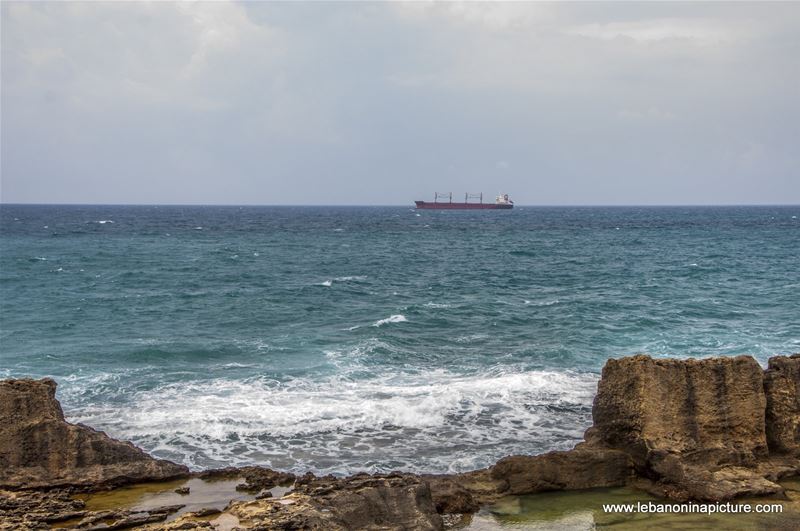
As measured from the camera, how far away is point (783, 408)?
51.1 feet

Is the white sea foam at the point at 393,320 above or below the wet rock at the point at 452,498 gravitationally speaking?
above

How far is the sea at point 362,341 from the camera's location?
1953 cm

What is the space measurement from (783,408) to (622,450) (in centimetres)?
363

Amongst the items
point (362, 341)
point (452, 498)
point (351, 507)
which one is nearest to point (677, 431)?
point (452, 498)

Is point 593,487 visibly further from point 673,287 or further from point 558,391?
point 673,287

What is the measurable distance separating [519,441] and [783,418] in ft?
20.3

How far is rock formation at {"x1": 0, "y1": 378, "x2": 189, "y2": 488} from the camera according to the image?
47.3 ft

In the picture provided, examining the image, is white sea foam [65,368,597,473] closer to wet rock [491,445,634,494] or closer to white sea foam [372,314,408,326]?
wet rock [491,445,634,494]

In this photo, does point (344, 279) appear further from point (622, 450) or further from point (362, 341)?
point (622, 450)

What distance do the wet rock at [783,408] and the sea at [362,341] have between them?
483cm

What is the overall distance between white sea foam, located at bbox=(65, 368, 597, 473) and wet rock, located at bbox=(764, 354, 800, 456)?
482cm

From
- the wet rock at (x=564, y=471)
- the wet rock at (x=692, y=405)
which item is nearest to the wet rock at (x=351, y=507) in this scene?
the wet rock at (x=564, y=471)

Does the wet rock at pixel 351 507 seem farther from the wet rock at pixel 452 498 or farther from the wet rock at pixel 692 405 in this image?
the wet rock at pixel 692 405

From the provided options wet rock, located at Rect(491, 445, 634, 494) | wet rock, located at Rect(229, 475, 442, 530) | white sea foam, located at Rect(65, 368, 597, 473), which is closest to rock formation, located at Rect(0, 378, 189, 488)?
white sea foam, located at Rect(65, 368, 597, 473)
